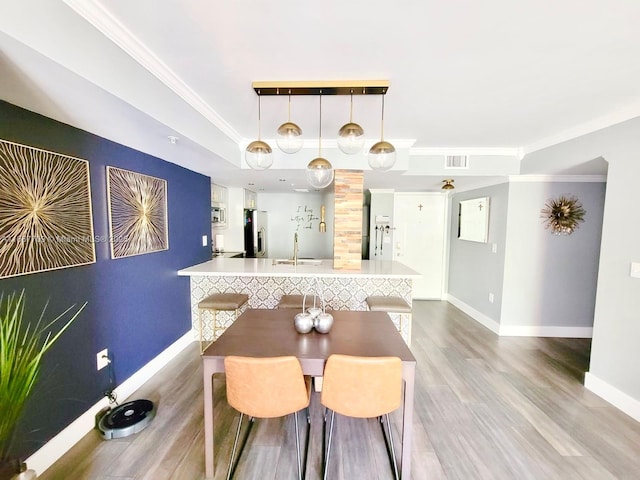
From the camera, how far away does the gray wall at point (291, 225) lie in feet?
22.6

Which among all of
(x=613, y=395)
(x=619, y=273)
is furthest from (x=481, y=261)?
(x=613, y=395)

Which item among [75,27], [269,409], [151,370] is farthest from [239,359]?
[151,370]

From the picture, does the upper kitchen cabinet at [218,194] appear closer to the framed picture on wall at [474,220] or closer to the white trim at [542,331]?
the framed picture on wall at [474,220]

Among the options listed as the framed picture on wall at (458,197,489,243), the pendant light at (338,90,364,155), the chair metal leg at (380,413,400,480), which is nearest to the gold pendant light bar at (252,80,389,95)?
the pendant light at (338,90,364,155)

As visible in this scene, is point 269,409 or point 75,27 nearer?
point 75,27

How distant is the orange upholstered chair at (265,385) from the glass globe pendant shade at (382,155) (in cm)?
150

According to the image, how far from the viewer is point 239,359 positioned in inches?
57.8

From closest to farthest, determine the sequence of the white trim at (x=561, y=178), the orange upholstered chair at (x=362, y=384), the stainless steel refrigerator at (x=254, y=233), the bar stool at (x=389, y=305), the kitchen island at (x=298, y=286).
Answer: the orange upholstered chair at (x=362, y=384) < the bar stool at (x=389, y=305) < the kitchen island at (x=298, y=286) < the white trim at (x=561, y=178) < the stainless steel refrigerator at (x=254, y=233)

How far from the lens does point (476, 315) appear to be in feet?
14.8

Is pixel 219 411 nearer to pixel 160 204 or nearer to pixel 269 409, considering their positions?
pixel 269 409

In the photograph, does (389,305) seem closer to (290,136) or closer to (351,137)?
(351,137)

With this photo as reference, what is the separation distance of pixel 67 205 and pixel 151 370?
1.78 metres

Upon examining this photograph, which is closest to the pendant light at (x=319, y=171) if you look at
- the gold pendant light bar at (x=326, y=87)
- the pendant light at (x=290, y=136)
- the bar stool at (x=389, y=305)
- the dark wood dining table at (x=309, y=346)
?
the pendant light at (x=290, y=136)

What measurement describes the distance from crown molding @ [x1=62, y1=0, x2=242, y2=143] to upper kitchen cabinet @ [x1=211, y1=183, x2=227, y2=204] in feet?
7.52
